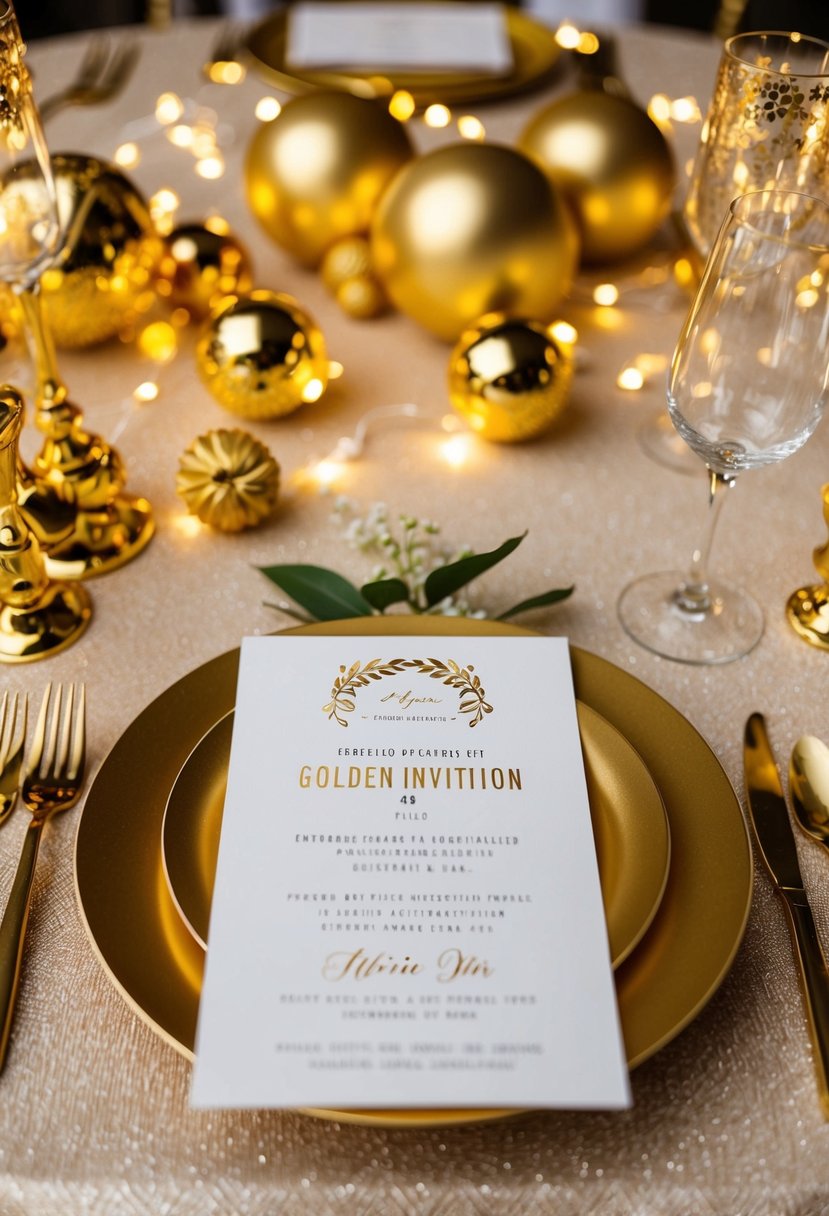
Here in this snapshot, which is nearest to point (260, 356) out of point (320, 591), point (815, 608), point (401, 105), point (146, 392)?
point (146, 392)

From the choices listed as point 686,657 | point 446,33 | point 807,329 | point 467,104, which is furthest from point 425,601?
point 446,33

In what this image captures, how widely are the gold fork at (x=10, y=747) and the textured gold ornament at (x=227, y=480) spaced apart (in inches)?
7.9

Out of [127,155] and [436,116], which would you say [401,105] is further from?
[127,155]

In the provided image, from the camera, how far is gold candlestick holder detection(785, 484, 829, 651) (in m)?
0.69

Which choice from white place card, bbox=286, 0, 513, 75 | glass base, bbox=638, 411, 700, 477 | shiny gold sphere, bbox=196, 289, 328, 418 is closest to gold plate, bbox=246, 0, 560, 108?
white place card, bbox=286, 0, 513, 75

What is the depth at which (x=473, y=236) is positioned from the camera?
898 mm

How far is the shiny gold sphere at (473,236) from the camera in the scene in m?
0.90

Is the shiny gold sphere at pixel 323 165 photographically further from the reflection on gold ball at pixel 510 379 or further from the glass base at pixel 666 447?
the glass base at pixel 666 447

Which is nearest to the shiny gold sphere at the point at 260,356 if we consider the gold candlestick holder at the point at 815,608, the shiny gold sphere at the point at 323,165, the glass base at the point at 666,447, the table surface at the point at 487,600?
the table surface at the point at 487,600

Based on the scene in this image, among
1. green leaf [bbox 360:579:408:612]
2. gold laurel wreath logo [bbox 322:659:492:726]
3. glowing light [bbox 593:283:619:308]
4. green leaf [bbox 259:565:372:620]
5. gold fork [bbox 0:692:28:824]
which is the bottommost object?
gold fork [bbox 0:692:28:824]

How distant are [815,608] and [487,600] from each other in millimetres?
232

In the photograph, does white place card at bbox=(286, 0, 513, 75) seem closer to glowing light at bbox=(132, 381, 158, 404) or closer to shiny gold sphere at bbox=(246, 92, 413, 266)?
shiny gold sphere at bbox=(246, 92, 413, 266)

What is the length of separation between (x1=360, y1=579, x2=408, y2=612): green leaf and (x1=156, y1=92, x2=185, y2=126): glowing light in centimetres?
87

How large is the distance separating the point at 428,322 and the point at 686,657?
0.45m
